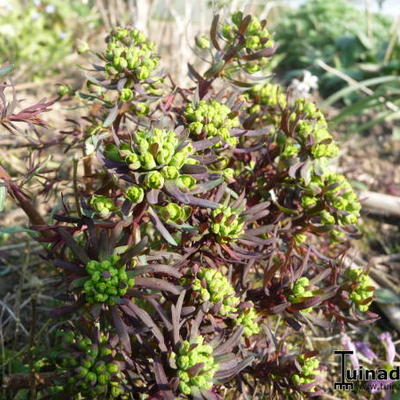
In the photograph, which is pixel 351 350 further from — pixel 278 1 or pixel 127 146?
pixel 278 1

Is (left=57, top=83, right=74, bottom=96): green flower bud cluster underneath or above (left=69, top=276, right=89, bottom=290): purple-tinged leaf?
above

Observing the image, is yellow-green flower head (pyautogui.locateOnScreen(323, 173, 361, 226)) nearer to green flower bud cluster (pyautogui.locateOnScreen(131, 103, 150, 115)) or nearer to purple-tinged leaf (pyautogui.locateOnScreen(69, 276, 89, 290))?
green flower bud cluster (pyautogui.locateOnScreen(131, 103, 150, 115))

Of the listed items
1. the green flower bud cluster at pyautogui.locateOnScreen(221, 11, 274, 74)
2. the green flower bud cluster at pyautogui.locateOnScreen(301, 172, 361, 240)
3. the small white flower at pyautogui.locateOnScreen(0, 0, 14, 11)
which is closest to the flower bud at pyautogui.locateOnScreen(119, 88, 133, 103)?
the green flower bud cluster at pyautogui.locateOnScreen(221, 11, 274, 74)

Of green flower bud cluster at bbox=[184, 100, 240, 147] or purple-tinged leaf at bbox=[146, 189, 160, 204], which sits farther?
green flower bud cluster at bbox=[184, 100, 240, 147]

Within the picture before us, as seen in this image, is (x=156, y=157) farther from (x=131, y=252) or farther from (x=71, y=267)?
(x=71, y=267)

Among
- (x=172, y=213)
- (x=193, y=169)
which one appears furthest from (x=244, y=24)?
(x=172, y=213)

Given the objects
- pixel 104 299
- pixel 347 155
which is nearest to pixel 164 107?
pixel 104 299

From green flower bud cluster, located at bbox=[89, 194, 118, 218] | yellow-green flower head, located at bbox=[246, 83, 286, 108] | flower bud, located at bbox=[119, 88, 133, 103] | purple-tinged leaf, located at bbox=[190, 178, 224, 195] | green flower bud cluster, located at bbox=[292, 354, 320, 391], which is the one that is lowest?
green flower bud cluster, located at bbox=[292, 354, 320, 391]

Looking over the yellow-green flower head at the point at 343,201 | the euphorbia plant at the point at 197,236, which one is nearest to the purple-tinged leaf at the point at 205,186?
the euphorbia plant at the point at 197,236
